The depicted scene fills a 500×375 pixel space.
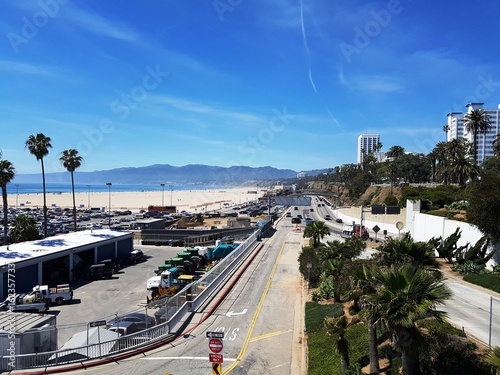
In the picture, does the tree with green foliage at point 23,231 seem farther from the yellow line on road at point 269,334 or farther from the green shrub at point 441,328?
the green shrub at point 441,328

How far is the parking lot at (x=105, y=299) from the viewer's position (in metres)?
26.1

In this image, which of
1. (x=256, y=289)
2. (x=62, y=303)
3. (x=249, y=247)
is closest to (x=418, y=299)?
(x=256, y=289)

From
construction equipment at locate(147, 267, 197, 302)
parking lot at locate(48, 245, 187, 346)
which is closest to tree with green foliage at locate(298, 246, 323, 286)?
construction equipment at locate(147, 267, 197, 302)

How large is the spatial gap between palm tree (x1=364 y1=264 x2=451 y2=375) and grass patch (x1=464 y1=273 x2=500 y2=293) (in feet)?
59.2

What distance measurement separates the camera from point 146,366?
1545 cm

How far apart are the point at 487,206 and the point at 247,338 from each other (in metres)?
21.9

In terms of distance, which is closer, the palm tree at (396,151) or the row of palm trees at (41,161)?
the row of palm trees at (41,161)

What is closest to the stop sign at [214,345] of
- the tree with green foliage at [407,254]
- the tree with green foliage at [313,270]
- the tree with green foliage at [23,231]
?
the tree with green foliage at [407,254]

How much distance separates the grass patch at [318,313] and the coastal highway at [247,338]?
0.62 meters

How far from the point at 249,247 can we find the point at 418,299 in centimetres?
3805

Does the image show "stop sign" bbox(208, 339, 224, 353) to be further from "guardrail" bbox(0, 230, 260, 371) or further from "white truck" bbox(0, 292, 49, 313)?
"white truck" bbox(0, 292, 49, 313)

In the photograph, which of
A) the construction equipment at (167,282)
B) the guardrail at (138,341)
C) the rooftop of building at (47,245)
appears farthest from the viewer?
the rooftop of building at (47,245)

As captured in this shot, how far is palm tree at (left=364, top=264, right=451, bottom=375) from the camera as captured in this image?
32.1 ft

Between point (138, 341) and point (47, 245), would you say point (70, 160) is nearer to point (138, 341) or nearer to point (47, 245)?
point (47, 245)
